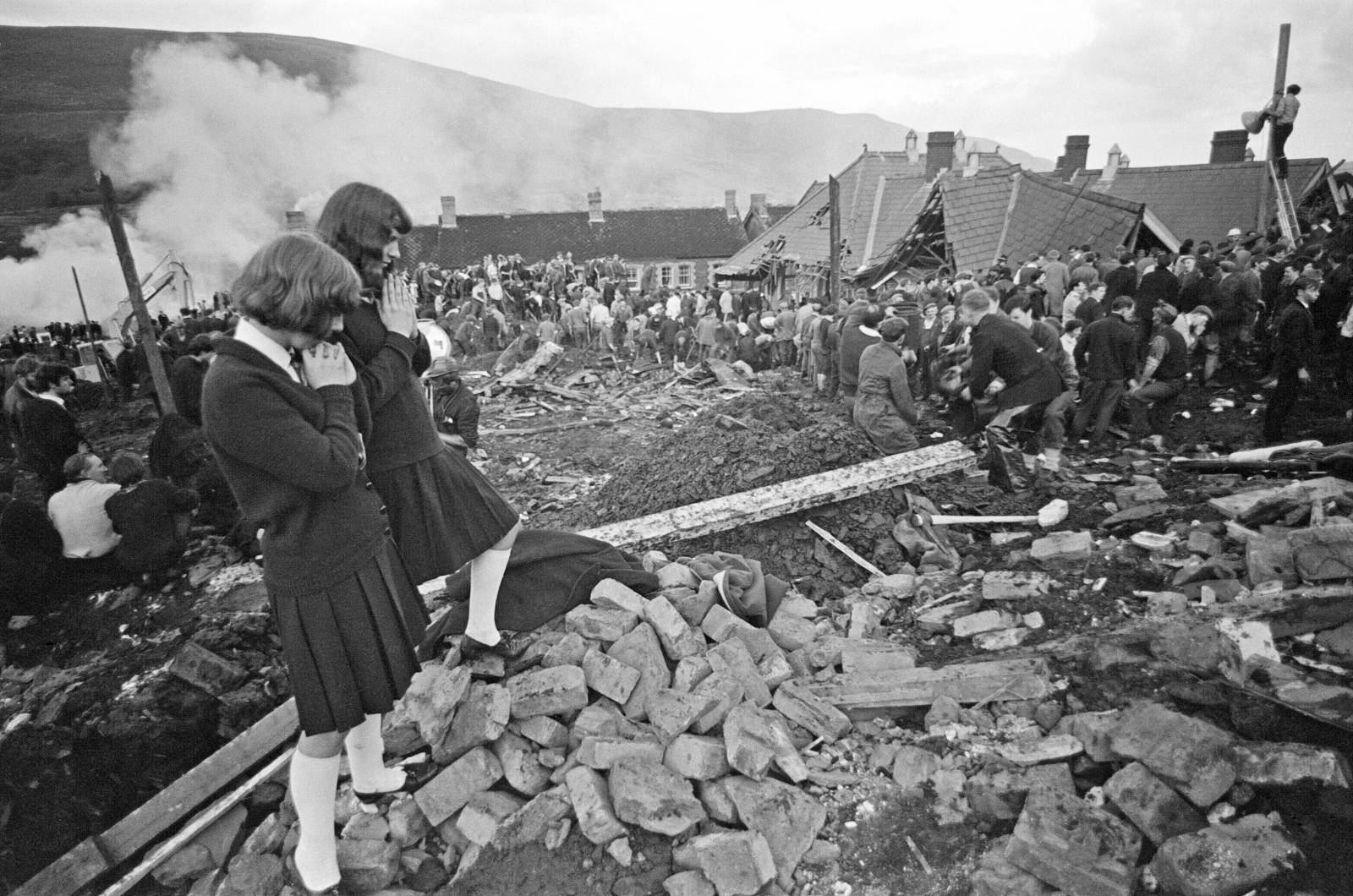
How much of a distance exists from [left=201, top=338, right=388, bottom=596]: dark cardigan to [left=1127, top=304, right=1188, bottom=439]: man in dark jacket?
8661 mm

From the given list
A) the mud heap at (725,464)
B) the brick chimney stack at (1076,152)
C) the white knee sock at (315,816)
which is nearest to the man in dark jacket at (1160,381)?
the mud heap at (725,464)

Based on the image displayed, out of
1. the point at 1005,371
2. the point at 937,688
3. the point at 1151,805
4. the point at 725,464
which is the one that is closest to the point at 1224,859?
the point at 1151,805

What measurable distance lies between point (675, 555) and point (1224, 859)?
322cm

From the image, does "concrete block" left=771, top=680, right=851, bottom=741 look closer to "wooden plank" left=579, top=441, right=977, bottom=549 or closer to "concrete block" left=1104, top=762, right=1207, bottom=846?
"concrete block" left=1104, top=762, right=1207, bottom=846

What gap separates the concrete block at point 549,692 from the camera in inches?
112

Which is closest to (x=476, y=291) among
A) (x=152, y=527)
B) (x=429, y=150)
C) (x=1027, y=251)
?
(x=1027, y=251)

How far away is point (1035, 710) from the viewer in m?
3.03

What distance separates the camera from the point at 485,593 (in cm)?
290

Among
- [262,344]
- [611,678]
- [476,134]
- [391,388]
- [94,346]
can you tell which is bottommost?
[611,678]

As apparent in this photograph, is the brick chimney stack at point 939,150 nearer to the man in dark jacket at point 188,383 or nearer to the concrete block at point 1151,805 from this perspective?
the man in dark jacket at point 188,383

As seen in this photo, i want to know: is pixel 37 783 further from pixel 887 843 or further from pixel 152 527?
pixel 887 843

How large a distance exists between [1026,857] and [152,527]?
6.93 m

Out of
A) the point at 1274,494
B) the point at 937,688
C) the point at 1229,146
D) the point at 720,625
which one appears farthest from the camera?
the point at 1229,146

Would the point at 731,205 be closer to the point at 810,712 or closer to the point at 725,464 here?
the point at 725,464
